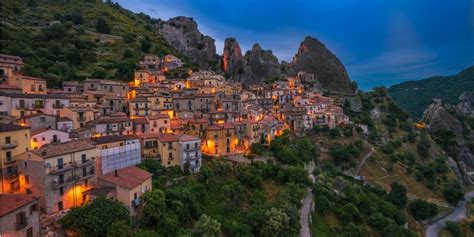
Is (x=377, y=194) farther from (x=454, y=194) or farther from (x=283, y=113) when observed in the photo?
(x=283, y=113)

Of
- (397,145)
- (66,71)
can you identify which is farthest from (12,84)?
(397,145)

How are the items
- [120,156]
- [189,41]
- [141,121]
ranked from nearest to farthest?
[120,156] < [141,121] < [189,41]

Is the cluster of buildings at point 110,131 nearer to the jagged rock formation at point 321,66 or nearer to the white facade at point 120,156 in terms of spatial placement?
the white facade at point 120,156

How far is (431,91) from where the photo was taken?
5979 inches

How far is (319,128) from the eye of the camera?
64.2 meters

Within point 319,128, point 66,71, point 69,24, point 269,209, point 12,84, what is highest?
point 69,24

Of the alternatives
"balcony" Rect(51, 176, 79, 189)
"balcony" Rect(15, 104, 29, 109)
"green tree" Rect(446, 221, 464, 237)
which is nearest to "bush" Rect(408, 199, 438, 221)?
"green tree" Rect(446, 221, 464, 237)

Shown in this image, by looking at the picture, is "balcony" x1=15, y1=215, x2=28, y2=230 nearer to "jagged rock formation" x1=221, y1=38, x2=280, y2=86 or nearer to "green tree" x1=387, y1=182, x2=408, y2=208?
"green tree" x1=387, y1=182, x2=408, y2=208

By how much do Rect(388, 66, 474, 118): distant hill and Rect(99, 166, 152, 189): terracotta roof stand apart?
5412 inches

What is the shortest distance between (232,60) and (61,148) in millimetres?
78081

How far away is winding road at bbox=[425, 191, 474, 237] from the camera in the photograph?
1804 inches

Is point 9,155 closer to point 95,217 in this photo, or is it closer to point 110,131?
point 95,217

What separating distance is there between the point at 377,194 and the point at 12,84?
60477 millimetres

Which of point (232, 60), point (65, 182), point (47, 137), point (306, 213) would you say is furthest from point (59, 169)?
point (232, 60)
